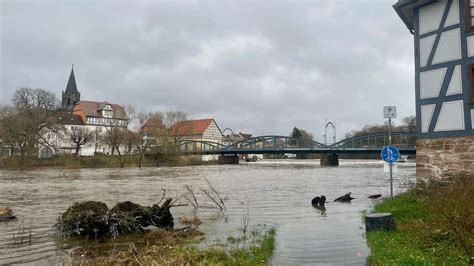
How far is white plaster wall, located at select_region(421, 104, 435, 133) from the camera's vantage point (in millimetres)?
15570

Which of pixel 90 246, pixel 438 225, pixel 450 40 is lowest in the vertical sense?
pixel 90 246

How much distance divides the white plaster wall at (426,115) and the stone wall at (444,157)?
1.56ft

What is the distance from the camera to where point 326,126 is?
109500 millimetres

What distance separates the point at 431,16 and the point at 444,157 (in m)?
5.13

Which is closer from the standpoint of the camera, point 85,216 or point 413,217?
point 413,217

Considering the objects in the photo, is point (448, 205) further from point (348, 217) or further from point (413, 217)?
point (348, 217)

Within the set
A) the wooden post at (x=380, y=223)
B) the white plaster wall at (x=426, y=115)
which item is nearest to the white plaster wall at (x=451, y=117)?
the white plaster wall at (x=426, y=115)

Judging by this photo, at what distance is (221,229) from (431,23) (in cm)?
1056

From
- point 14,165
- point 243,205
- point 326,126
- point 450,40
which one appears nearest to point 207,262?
point 243,205

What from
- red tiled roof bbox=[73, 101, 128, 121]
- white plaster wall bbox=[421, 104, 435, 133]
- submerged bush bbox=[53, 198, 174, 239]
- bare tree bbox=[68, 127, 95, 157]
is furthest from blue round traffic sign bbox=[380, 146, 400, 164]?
red tiled roof bbox=[73, 101, 128, 121]

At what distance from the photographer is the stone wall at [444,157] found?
46.6 feet

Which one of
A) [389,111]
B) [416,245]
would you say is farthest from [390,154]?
[416,245]

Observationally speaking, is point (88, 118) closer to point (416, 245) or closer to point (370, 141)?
point (370, 141)

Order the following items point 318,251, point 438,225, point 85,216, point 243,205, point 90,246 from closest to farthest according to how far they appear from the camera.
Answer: point 438,225
point 318,251
point 90,246
point 85,216
point 243,205
